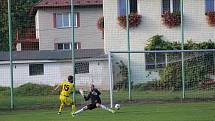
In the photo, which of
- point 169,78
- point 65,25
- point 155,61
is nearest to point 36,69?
point 65,25

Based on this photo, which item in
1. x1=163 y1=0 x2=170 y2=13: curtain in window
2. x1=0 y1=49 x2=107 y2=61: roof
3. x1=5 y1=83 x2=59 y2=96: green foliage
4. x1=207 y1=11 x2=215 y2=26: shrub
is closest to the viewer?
x1=5 y1=83 x2=59 y2=96: green foliage

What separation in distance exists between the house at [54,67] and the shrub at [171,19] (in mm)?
4460

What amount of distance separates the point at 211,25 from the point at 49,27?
1429 centimetres

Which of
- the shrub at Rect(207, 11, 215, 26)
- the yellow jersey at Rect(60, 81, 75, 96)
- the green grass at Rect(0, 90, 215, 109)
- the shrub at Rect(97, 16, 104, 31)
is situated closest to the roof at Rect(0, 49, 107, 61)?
the shrub at Rect(97, 16, 104, 31)

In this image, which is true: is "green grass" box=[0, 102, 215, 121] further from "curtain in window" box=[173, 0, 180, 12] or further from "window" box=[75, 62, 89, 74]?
"curtain in window" box=[173, 0, 180, 12]

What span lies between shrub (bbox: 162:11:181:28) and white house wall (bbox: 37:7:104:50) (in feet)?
17.0

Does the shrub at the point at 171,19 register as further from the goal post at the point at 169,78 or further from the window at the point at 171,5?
the goal post at the point at 169,78

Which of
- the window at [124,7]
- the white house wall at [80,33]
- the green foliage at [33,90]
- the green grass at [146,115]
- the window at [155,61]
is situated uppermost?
the window at [124,7]

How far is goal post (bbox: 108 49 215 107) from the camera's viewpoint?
2895cm

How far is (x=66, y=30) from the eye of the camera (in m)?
44.0

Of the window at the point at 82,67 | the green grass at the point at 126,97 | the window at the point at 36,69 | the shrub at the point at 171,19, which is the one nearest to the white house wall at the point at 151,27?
the shrub at the point at 171,19

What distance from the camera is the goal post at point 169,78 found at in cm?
2895

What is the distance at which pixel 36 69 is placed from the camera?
38531 millimetres

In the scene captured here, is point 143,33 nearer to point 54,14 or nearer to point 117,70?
point 117,70
